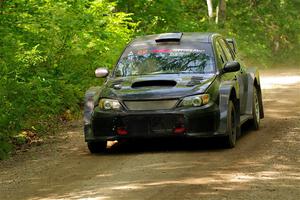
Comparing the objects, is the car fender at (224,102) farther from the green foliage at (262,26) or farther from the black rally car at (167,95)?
the green foliage at (262,26)

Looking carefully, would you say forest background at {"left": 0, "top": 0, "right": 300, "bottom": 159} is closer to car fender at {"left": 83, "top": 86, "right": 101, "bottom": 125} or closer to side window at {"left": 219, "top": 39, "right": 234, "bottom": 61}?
car fender at {"left": 83, "top": 86, "right": 101, "bottom": 125}

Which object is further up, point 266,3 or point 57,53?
point 57,53

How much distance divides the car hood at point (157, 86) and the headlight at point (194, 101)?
65mm

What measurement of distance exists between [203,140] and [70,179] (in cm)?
318

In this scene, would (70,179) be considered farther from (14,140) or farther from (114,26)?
(114,26)

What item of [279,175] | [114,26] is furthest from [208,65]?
[114,26]

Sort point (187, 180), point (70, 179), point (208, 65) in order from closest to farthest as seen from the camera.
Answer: point (187, 180) < point (70, 179) < point (208, 65)

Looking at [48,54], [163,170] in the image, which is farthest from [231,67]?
[48,54]

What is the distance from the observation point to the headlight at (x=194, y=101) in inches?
389

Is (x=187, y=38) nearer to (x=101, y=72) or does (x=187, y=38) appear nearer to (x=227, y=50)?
(x=227, y=50)

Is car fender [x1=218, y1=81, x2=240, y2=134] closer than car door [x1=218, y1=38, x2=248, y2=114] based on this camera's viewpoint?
Yes

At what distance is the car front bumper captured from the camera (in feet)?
32.3

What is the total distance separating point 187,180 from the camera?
8.02 metres

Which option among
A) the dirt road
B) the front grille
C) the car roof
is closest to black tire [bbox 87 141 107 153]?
the dirt road
